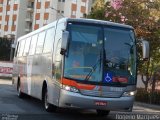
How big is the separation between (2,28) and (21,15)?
6565 mm

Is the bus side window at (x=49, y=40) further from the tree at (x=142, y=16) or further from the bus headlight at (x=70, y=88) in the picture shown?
the tree at (x=142, y=16)

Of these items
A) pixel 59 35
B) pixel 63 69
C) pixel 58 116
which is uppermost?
pixel 59 35

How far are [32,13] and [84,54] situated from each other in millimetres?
78389

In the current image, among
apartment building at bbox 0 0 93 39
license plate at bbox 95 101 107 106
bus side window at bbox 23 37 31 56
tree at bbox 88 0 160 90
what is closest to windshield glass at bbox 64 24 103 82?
license plate at bbox 95 101 107 106

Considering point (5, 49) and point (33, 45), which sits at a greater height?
point (33, 45)

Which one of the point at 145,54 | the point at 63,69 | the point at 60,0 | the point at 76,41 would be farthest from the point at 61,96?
the point at 60,0

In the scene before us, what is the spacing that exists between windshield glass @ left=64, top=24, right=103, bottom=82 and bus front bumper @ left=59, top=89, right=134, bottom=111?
540 mm

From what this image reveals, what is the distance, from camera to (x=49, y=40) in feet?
56.1

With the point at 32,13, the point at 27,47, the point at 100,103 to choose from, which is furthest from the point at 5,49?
the point at 100,103

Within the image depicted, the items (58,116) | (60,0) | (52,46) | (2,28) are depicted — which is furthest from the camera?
(2,28)

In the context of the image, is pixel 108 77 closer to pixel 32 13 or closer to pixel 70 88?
pixel 70 88

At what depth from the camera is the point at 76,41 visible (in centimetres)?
1459

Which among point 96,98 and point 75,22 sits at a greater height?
point 75,22

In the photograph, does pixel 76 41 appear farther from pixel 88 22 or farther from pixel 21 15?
pixel 21 15
